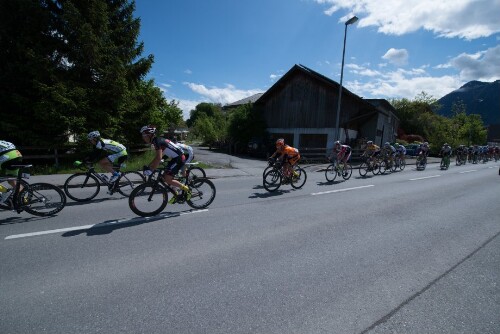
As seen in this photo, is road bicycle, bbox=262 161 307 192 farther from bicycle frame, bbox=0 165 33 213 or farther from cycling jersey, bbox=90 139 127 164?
bicycle frame, bbox=0 165 33 213

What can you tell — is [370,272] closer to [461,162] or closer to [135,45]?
[135,45]

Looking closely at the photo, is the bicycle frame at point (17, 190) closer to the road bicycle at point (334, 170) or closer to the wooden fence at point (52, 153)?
the wooden fence at point (52, 153)

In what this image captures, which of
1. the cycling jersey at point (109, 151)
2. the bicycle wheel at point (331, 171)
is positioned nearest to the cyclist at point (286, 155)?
the bicycle wheel at point (331, 171)

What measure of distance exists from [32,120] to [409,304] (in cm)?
1454

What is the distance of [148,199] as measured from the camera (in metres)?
5.99

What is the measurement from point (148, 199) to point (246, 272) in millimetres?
3425

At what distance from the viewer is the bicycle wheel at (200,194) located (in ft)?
22.0

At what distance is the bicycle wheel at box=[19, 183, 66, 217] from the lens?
555 cm

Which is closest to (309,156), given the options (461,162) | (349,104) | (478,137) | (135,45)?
(349,104)

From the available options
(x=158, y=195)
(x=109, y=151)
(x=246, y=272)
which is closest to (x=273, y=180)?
(x=158, y=195)

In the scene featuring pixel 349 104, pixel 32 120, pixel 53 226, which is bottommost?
pixel 53 226

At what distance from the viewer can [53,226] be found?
5062 mm

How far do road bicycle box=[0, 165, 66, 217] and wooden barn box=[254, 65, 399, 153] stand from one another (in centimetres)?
2030

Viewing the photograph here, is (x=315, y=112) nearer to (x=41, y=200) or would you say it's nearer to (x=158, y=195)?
(x=158, y=195)
